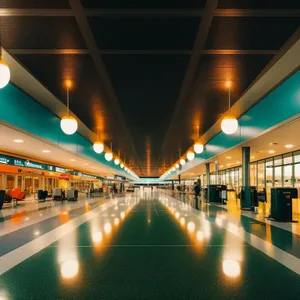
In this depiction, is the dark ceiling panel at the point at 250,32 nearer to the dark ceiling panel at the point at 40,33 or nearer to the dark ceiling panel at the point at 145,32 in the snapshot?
the dark ceiling panel at the point at 145,32

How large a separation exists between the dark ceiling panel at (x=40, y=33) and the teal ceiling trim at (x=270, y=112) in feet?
20.7

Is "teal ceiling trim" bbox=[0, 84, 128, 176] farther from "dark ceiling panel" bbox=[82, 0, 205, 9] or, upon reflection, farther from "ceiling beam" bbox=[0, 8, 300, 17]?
"dark ceiling panel" bbox=[82, 0, 205, 9]

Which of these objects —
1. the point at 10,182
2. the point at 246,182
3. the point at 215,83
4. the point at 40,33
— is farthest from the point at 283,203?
the point at 10,182

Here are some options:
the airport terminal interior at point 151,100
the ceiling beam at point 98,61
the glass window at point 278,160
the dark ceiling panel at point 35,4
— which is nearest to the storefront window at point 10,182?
the airport terminal interior at point 151,100

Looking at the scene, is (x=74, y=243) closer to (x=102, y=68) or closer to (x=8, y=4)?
(x=102, y=68)

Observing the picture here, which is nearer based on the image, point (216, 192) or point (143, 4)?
point (143, 4)

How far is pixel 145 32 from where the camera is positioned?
17.4 feet

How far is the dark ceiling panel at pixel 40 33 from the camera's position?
16.3ft

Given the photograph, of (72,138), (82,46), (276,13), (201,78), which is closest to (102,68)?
(82,46)

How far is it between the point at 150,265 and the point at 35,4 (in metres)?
4.56

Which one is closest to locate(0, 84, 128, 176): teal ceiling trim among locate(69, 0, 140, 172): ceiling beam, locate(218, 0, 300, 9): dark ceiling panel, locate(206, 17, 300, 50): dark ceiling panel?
locate(69, 0, 140, 172): ceiling beam

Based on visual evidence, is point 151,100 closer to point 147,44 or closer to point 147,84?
point 147,84

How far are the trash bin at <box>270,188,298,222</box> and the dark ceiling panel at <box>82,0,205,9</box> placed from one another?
27.9 feet

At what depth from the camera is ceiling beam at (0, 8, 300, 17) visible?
4.68 metres
